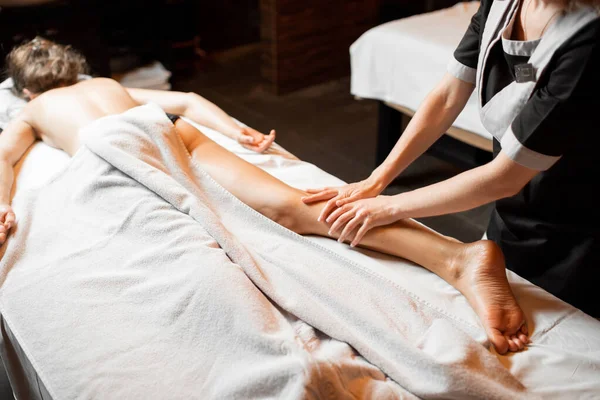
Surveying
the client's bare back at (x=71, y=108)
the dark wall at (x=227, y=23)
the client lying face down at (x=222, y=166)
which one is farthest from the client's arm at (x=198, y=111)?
the dark wall at (x=227, y=23)

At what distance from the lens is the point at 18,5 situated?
8.68 ft

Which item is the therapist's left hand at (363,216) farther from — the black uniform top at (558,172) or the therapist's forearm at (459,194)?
the black uniform top at (558,172)

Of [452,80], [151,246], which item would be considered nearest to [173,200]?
[151,246]

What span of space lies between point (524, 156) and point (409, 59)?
145cm

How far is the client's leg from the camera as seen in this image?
4.01 feet

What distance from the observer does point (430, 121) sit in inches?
57.7

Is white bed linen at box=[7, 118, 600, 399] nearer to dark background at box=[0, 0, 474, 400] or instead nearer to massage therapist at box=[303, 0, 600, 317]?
massage therapist at box=[303, 0, 600, 317]

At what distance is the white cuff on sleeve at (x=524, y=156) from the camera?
1072 millimetres

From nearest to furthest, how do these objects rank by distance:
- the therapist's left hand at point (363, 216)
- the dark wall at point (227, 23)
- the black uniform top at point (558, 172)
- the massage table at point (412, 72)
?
the black uniform top at point (558, 172) → the therapist's left hand at point (363, 216) → the massage table at point (412, 72) → the dark wall at point (227, 23)

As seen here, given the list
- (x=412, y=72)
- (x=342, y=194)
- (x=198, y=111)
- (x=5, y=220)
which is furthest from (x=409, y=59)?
(x=5, y=220)

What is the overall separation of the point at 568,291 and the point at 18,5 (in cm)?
252

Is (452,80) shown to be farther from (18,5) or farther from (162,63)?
(162,63)

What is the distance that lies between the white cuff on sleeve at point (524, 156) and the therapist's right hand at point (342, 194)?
1.36 ft

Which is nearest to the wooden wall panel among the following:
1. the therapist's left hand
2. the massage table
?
the massage table
